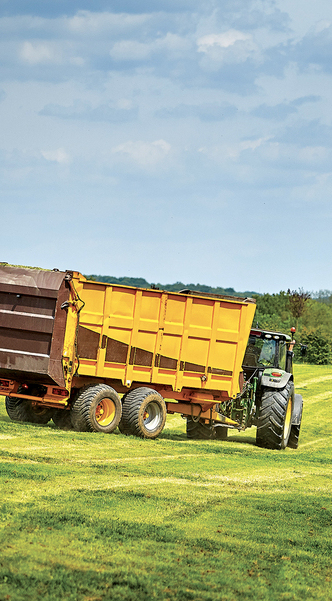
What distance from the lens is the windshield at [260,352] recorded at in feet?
56.3

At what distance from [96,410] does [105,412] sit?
0.24 m

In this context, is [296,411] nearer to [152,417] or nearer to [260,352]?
[260,352]

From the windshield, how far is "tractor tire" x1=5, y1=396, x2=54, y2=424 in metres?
4.70

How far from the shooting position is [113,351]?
1488cm

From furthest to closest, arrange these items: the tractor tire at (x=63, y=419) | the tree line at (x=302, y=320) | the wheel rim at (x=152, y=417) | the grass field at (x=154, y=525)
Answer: the tree line at (x=302, y=320) < the wheel rim at (x=152, y=417) < the tractor tire at (x=63, y=419) < the grass field at (x=154, y=525)

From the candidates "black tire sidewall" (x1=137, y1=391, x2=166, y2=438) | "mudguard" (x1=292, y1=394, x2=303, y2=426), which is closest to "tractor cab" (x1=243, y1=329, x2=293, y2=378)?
"mudguard" (x1=292, y1=394, x2=303, y2=426)

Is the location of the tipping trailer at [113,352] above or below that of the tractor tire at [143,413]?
above

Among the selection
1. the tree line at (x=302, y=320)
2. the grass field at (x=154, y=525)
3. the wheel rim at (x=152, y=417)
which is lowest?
the grass field at (x=154, y=525)

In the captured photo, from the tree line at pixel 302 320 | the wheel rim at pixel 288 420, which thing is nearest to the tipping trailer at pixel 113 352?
the wheel rim at pixel 288 420

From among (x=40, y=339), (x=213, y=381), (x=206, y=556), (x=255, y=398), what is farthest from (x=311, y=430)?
(x=206, y=556)

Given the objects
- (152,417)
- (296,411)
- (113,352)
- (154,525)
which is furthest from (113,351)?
(154,525)

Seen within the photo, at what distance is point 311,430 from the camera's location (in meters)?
23.1

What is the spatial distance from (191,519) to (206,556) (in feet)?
4.80

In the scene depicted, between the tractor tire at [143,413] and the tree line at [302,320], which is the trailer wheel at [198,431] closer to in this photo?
the tractor tire at [143,413]
